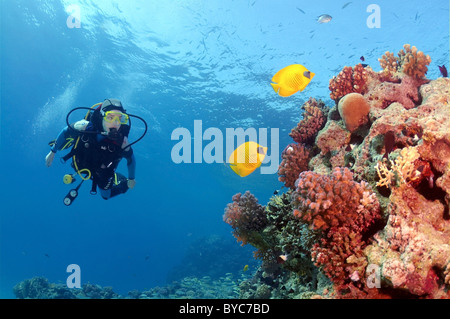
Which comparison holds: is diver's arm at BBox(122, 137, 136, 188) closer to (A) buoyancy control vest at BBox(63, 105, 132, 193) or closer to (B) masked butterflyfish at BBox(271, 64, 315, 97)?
(A) buoyancy control vest at BBox(63, 105, 132, 193)

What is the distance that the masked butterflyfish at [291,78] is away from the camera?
14.1 feet

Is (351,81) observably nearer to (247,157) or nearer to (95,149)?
(247,157)

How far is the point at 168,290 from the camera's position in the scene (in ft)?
50.5

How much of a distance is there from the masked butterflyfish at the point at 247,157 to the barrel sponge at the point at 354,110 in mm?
1610

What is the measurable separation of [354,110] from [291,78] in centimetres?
125

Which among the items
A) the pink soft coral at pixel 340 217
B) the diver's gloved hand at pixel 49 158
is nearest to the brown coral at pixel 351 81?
the pink soft coral at pixel 340 217

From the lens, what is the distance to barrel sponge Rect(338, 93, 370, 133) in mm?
4430

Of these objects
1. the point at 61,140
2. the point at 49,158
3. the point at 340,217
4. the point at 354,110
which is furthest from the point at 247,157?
the point at 49,158

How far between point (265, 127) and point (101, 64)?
65.9 ft

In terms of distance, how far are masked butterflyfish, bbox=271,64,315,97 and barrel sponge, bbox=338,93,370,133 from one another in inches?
32.1

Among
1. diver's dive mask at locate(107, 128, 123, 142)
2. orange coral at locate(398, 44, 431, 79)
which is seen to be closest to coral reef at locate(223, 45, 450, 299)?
orange coral at locate(398, 44, 431, 79)

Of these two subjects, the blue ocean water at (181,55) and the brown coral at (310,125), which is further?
the blue ocean water at (181,55)

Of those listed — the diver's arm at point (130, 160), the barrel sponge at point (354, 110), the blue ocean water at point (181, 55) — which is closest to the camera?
the barrel sponge at point (354, 110)

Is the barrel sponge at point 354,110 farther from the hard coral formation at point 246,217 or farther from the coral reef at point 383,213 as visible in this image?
the hard coral formation at point 246,217
